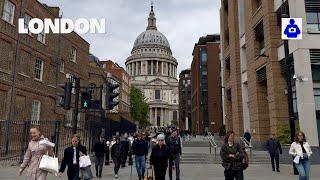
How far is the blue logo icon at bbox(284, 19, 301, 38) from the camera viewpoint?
1523cm

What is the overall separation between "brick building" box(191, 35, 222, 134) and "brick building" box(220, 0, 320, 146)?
25.4 meters

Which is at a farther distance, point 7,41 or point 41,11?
point 41,11

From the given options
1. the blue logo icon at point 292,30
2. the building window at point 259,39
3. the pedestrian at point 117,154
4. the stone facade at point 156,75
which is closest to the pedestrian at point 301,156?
the blue logo icon at point 292,30

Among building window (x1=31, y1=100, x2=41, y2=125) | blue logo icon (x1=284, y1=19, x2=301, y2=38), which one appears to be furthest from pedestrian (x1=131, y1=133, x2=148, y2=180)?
building window (x1=31, y1=100, x2=41, y2=125)

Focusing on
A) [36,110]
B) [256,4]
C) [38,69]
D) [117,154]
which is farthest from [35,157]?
[256,4]

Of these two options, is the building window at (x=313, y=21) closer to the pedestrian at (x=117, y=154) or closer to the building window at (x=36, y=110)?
the pedestrian at (x=117, y=154)

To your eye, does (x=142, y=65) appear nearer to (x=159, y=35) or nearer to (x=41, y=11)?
(x=159, y=35)

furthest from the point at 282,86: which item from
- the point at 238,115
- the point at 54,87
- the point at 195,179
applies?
the point at 54,87

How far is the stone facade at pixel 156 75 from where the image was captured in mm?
156375

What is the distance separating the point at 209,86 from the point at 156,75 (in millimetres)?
94029

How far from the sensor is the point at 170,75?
166m

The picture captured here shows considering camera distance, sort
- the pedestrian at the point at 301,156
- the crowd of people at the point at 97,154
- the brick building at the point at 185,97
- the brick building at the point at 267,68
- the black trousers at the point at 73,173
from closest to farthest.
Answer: the crowd of people at the point at 97,154, the black trousers at the point at 73,173, the pedestrian at the point at 301,156, the brick building at the point at 267,68, the brick building at the point at 185,97

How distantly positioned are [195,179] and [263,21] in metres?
18.2

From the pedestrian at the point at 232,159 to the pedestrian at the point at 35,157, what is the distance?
14.0 feet
